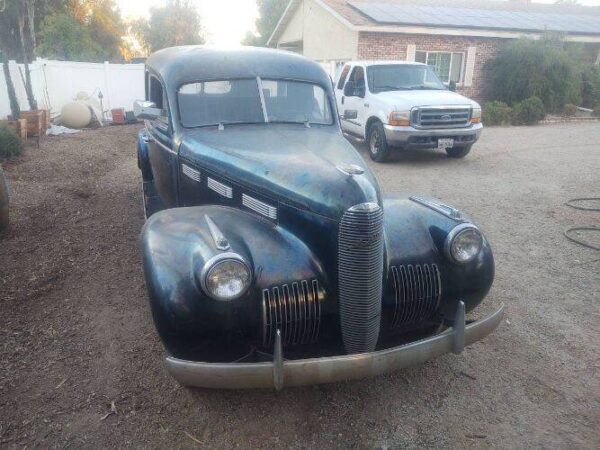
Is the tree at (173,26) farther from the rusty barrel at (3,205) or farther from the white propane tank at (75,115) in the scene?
the rusty barrel at (3,205)

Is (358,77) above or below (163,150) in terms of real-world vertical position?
above

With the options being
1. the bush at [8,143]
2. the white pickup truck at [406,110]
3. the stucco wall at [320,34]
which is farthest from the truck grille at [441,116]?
the stucco wall at [320,34]

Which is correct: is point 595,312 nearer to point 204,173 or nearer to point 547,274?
point 547,274

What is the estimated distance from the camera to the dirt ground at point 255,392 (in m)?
2.54

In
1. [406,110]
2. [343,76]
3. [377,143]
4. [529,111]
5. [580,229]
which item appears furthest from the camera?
[529,111]

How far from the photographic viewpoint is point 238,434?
2527 mm

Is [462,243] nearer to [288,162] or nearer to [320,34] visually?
[288,162]

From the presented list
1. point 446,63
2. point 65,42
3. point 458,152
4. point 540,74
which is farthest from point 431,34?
point 65,42

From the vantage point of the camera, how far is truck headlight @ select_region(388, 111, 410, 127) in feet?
29.1

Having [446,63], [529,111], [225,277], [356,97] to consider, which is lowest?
[529,111]

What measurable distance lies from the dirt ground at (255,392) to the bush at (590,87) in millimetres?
15884

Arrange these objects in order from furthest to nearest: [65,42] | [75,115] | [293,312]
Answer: [65,42] → [75,115] → [293,312]

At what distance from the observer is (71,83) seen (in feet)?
53.5

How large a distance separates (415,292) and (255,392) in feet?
3.81
